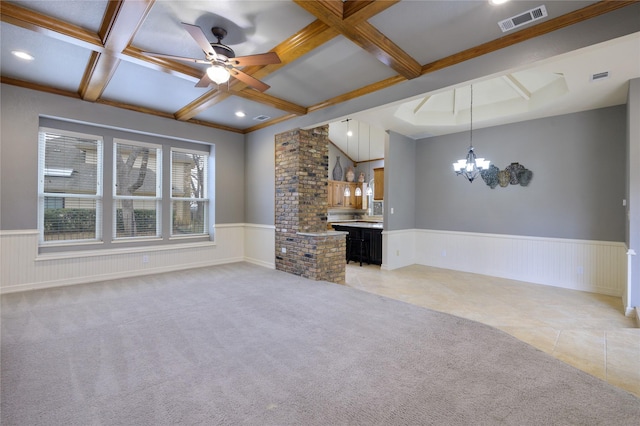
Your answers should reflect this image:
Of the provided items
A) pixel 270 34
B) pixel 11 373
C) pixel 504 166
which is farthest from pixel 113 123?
pixel 504 166

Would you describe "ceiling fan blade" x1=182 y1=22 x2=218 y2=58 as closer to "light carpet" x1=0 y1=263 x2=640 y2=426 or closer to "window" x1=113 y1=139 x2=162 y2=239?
"light carpet" x1=0 y1=263 x2=640 y2=426

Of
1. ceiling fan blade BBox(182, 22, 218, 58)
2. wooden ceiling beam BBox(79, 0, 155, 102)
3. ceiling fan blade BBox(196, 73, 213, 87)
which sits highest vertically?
wooden ceiling beam BBox(79, 0, 155, 102)

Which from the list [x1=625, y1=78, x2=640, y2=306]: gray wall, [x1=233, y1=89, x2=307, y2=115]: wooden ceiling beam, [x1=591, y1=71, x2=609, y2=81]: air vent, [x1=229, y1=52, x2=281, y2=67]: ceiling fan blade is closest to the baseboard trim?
[x1=233, y1=89, x2=307, y2=115]: wooden ceiling beam

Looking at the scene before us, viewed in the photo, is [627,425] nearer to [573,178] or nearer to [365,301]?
[365,301]

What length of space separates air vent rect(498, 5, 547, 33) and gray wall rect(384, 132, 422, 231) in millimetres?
3616

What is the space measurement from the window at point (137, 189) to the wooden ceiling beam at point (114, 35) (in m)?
1.41

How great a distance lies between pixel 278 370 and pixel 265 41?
9.82 feet

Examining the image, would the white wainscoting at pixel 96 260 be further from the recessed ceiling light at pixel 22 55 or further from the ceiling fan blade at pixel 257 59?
the ceiling fan blade at pixel 257 59

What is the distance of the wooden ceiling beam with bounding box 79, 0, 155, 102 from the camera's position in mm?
2391

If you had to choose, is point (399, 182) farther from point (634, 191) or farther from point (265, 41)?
point (265, 41)

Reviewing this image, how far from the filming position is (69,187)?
4555 millimetres

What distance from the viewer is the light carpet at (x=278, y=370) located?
1667mm

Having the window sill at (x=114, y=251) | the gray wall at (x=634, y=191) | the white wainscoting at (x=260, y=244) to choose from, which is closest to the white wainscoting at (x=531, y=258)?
the gray wall at (x=634, y=191)

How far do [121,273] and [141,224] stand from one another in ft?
2.96
